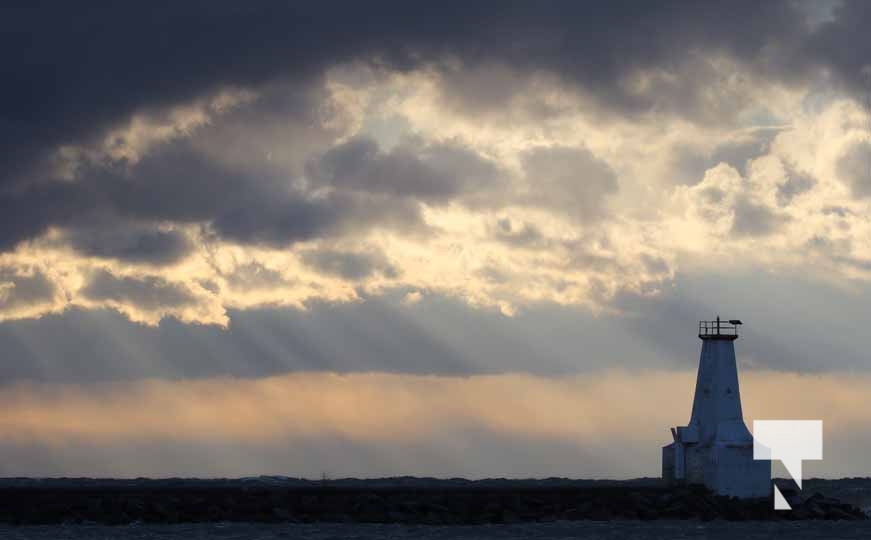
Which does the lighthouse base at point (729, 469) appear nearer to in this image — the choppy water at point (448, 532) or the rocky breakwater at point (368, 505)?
the rocky breakwater at point (368, 505)

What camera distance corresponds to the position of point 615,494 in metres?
57.0

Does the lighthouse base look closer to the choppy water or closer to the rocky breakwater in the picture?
the rocky breakwater

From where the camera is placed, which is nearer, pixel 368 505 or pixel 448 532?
pixel 448 532

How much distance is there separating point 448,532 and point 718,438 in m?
10.6

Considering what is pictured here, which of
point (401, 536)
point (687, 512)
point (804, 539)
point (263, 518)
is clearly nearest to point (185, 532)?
point (263, 518)

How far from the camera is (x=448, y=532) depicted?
52312 mm

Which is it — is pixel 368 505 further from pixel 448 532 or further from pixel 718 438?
pixel 718 438

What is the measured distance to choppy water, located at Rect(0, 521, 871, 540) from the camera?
49.7m

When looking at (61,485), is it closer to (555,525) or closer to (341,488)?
(341,488)

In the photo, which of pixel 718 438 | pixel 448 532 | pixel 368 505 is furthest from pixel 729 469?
pixel 368 505

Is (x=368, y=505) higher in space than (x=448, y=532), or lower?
higher

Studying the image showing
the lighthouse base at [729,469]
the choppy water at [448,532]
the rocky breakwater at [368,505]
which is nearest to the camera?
the choppy water at [448,532]

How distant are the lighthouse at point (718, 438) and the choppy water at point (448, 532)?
1668mm

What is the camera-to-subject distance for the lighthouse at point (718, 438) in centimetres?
5553
